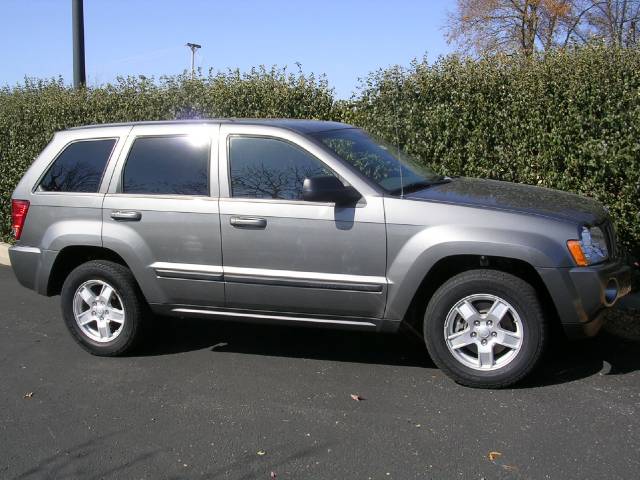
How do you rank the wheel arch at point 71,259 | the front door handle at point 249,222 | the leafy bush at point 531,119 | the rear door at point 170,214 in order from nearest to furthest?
the front door handle at point 249,222
the rear door at point 170,214
the wheel arch at point 71,259
the leafy bush at point 531,119

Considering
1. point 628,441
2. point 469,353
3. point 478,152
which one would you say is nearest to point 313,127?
point 469,353

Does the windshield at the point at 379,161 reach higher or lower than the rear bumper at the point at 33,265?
higher

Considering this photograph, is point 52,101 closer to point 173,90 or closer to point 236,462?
point 173,90

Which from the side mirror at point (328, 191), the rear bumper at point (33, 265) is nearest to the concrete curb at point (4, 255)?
the rear bumper at point (33, 265)

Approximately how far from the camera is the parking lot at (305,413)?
3.62 meters

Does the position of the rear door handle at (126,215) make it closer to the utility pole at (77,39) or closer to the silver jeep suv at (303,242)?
the silver jeep suv at (303,242)

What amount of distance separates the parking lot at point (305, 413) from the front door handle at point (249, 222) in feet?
3.53

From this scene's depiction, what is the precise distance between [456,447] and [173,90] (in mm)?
6802

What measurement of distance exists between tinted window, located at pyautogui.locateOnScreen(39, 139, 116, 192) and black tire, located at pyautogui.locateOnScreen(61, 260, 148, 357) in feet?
2.08

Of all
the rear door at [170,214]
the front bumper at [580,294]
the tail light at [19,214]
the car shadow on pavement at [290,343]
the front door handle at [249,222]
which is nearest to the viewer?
the front bumper at [580,294]

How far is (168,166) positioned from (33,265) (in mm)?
1419

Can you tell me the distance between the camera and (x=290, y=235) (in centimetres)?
475

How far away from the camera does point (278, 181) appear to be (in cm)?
493

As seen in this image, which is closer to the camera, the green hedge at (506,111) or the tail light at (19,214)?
the tail light at (19,214)
